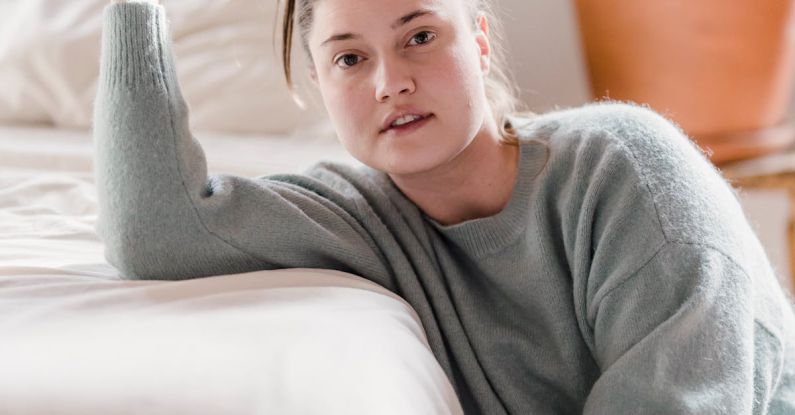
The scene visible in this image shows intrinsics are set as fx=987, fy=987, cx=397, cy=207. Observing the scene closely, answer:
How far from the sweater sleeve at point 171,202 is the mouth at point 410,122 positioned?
4.8 inches

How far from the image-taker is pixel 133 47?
3.37 feet

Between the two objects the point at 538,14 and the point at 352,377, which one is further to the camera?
the point at 538,14

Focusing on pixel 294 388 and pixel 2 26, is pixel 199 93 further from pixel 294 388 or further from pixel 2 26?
pixel 294 388

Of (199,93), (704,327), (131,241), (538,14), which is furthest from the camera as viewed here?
(538,14)

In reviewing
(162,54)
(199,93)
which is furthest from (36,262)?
(199,93)

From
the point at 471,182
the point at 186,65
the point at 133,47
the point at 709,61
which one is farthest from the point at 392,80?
the point at 709,61

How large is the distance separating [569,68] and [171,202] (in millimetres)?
1165

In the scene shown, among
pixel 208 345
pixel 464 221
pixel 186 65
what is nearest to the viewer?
pixel 208 345

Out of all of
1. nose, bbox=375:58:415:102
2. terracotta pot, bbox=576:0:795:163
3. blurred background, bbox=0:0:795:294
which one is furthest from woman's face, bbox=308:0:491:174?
terracotta pot, bbox=576:0:795:163

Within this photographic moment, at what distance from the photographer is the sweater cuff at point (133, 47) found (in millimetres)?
1021

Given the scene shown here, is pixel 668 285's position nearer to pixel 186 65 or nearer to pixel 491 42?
pixel 491 42

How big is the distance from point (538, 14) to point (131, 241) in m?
1.19

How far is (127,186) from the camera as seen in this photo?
1.01 meters

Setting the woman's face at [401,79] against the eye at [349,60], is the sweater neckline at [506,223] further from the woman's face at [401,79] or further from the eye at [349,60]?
the eye at [349,60]
